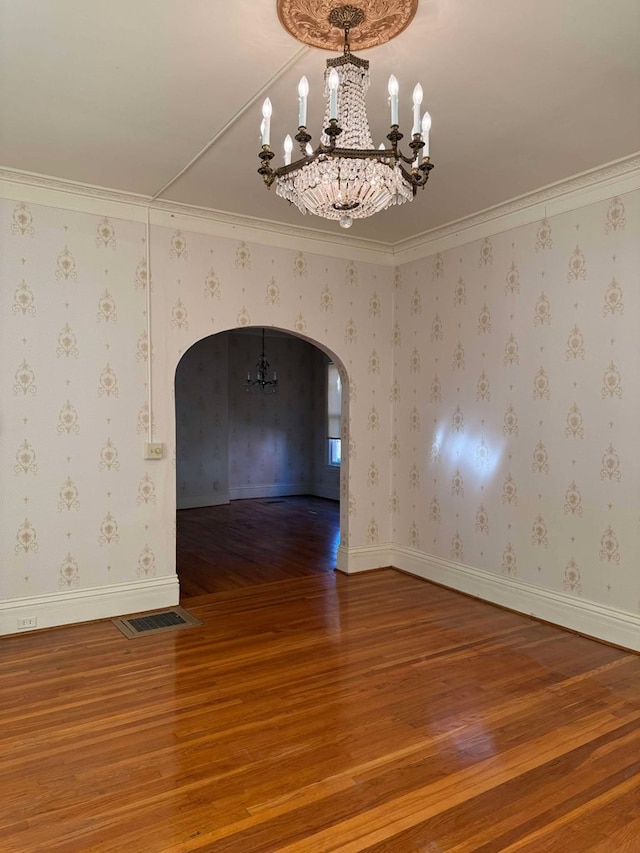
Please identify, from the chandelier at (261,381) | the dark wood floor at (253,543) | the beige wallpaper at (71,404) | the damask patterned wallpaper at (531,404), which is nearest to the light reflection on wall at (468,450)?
the damask patterned wallpaper at (531,404)

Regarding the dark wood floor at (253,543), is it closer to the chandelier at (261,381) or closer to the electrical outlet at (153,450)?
the electrical outlet at (153,450)

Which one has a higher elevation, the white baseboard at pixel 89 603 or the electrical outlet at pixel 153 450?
the electrical outlet at pixel 153 450

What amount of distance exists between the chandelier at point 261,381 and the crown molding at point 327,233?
5008mm

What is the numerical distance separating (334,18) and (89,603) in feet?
12.7

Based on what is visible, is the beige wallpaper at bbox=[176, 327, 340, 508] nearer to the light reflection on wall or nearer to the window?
the window

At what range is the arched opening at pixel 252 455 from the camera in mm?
7367

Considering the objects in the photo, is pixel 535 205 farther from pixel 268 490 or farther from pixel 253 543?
pixel 268 490

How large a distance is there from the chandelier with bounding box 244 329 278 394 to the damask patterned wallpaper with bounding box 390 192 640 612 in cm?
507

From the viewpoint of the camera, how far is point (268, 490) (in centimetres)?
1075

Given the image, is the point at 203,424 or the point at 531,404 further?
the point at 203,424

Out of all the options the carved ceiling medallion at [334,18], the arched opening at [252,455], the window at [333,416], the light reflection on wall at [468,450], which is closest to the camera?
the carved ceiling medallion at [334,18]

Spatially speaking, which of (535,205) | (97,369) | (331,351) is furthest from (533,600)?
(97,369)

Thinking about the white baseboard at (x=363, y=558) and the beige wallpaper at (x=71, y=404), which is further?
the white baseboard at (x=363, y=558)

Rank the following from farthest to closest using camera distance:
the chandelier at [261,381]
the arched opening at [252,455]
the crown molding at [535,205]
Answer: the chandelier at [261,381], the arched opening at [252,455], the crown molding at [535,205]
